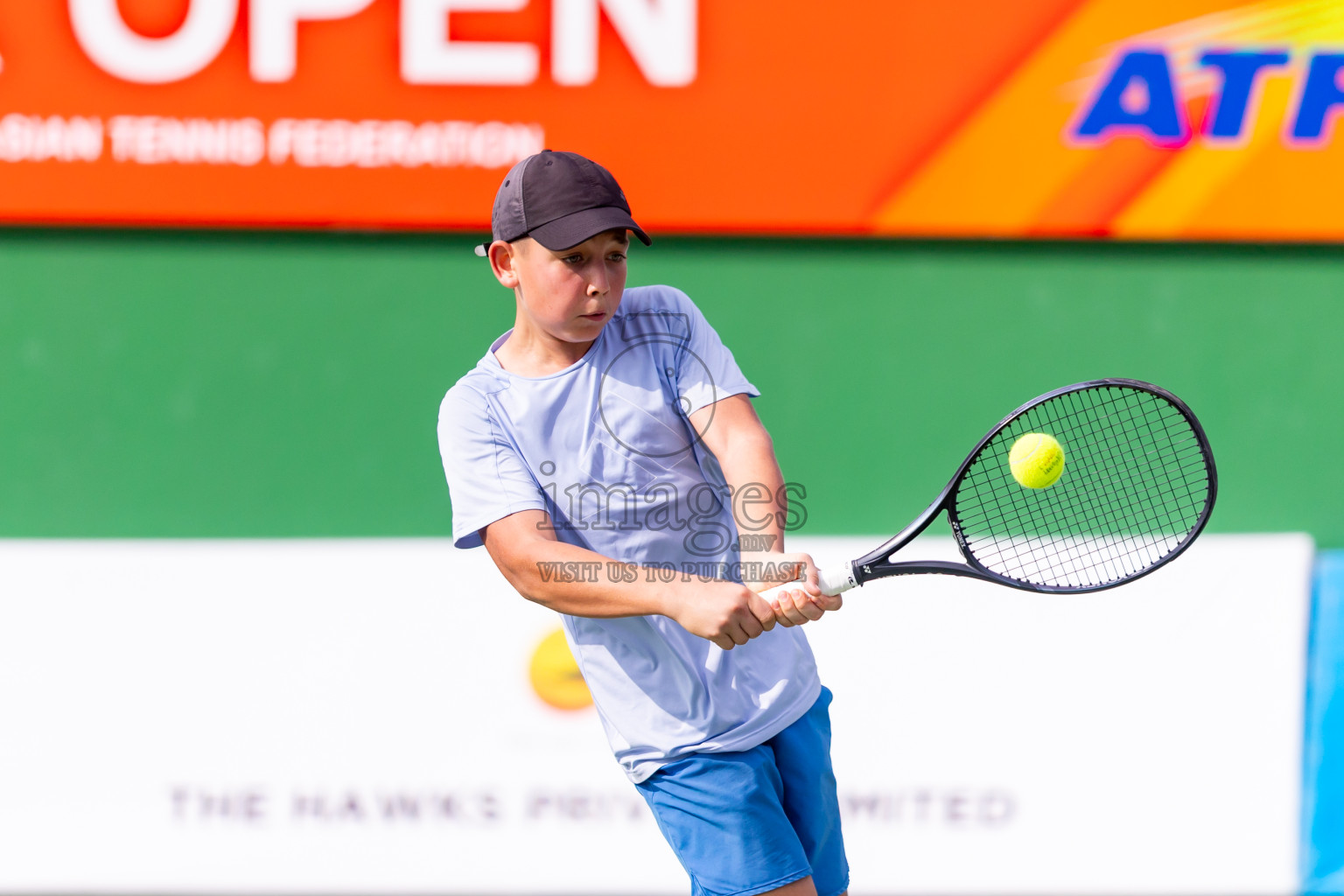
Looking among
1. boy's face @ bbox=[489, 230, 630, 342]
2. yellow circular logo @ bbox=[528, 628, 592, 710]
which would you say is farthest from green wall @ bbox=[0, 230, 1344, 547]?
boy's face @ bbox=[489, 230, 630, 342]

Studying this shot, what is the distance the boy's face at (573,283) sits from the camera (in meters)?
2.00

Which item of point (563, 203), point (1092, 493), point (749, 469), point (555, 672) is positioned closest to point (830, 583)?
point (749, 469)

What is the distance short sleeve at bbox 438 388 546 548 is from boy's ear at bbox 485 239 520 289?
0.71 feet

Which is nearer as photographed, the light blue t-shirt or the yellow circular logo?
the light blue t-shirt

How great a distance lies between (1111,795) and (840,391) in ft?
4.66

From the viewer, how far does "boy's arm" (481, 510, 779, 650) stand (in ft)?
6.06

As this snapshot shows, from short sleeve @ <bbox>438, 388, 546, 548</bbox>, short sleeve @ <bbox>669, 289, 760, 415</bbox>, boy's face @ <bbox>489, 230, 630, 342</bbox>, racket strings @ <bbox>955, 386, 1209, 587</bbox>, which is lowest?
racket strings @ <bbox>955, 386, 1209, 587</bbox>

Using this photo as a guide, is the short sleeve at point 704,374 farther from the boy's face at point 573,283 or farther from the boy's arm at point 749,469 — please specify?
the boy's face at point 573,283

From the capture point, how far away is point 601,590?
1952mm

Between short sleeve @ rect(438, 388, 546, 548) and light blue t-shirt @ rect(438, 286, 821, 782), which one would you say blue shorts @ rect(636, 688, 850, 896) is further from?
short sleeve @ rect(438, 388, 546, 548)

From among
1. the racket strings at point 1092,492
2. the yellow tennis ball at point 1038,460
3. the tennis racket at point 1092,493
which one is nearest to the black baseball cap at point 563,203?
the yellow tennis ball at point 1038,460

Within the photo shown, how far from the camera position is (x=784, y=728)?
7.21 ft

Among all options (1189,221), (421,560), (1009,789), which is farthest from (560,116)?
(1009,789)

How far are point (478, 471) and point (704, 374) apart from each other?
1.43 ft
